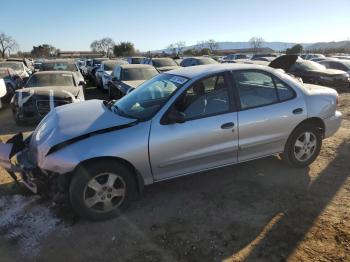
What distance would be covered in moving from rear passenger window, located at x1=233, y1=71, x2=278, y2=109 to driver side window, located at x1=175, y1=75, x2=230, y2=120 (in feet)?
0.81

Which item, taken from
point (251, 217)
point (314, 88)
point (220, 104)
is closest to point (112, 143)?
point (220, 104)

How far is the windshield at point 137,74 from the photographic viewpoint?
11188mm

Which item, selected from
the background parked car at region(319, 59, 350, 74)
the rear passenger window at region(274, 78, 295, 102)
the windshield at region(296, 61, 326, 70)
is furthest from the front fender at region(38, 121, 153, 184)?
the background parked car at region(319, 59, 350, 74)

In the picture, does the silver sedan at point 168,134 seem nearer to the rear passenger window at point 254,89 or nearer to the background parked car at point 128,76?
the rear passenger window at point 254,89

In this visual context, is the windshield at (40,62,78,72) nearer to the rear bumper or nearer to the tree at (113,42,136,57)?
the rear bumper

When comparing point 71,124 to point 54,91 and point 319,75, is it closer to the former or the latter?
point 54,91

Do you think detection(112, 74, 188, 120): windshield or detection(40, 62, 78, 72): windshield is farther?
detection(40, 62, 78, 72): windshield

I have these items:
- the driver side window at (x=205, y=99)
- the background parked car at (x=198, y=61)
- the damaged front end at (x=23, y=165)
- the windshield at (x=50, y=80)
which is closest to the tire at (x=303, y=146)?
the driver side window at (x=205, y=99)

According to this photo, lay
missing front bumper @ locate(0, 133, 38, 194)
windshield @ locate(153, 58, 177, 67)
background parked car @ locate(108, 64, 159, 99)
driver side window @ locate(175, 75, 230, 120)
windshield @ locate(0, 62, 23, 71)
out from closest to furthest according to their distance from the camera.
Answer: missing front bumper @ locate(0, 133, 38, 194)
driver side window @ locate(175, 75, 230, 120)
background parked car @ locate(108, 64, 159, 99)
windshield @ locate(0, 62, 23, 71)
windshield @ locate(153, 58, 177, 67)

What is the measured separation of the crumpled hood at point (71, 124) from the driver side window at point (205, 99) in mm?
706

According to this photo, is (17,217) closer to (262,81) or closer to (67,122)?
(67,122)

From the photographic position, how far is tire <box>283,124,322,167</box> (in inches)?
205

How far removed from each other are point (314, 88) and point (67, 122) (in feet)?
12.7

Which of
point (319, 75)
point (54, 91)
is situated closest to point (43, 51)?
point (319, 75)
